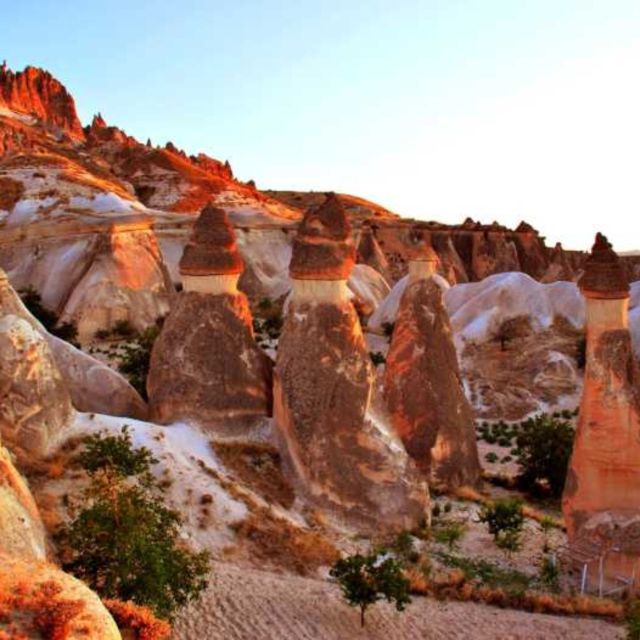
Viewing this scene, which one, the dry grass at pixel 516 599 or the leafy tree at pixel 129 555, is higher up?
the leafy tree at pixel 129 555

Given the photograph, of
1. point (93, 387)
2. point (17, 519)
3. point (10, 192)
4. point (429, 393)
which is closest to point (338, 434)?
point (429, 393)

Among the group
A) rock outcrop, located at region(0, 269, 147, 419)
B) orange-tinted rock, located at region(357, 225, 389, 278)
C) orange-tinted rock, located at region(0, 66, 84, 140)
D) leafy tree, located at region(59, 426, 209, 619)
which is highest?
orange-tinted rock, located at region(0, 66, 84, 140)

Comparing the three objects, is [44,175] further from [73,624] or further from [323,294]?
[73,624]

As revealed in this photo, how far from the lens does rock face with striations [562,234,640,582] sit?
41.8 feet

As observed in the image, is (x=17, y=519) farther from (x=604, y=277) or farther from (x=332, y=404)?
(x=604, y=277)

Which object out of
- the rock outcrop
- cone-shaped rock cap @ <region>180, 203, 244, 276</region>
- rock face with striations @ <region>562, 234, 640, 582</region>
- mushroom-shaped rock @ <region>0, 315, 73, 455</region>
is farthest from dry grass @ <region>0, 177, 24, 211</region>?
rock face with striations @ <region>562, 234, 640, 582</region>

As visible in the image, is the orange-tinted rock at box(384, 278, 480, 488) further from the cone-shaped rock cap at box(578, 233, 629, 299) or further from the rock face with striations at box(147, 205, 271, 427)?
the cone-shaped rock cap at box(578, 233, 629, 299)

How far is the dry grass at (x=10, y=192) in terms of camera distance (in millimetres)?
39594

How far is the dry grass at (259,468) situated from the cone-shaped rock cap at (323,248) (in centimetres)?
299

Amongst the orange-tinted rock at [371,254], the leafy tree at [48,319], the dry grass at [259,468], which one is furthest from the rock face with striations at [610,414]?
the orange-tinted rock at [371,254]

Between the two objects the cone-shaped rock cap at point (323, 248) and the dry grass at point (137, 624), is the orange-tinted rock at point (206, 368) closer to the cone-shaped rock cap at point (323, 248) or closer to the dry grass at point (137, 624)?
the cone-shaped rock cap at point (323, 248)

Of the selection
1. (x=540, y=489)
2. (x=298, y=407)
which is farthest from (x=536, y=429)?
(x=298, y=407)

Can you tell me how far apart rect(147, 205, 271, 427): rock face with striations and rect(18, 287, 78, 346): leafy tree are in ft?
40.6

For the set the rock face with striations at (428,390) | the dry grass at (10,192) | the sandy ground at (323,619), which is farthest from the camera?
the dry grass at (10,192)
